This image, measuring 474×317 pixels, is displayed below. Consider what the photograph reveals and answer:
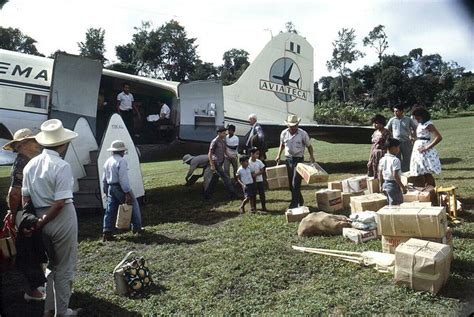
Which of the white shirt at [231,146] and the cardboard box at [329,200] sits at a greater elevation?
the white shirt at [231,146]

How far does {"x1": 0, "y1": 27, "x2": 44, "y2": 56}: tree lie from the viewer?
24.3 feet

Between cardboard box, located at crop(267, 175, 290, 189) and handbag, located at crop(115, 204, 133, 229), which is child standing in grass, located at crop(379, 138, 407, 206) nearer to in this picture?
handbag, located at crop(115, 204, 133, 229)

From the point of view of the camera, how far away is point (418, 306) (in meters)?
3.29

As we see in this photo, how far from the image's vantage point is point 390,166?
5.23 metres

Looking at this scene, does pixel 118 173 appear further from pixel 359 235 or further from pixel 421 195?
pixel 421 195

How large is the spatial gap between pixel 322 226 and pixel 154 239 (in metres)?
2.28

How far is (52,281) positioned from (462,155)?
11224mm

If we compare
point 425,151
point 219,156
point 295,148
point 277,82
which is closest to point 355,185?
point 295,148

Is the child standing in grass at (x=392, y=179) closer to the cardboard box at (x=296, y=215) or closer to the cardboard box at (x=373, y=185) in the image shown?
the cardboard box at (x=296, y=215)

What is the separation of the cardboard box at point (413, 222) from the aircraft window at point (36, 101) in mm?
6850

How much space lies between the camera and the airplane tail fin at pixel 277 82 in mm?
12633

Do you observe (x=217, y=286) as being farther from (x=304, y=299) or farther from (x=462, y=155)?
(x=462, y=155)

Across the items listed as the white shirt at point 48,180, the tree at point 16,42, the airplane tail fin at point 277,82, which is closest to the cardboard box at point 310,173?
the white shirt at point 48,180

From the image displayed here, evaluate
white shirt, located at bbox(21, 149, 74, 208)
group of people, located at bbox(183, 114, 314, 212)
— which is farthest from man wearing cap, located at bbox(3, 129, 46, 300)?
group of people, located at bbox(183, 114, 314, 212)
